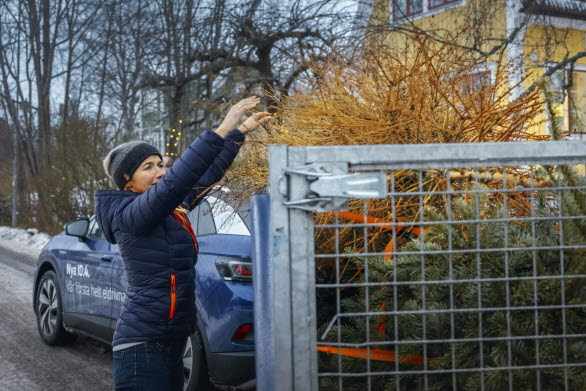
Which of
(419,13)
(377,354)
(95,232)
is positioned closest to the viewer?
(377,354)

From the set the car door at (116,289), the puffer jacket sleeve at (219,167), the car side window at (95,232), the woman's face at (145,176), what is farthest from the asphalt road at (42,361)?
the woman's face at (145,176)

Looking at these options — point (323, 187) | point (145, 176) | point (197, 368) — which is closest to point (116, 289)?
point (197, 368)

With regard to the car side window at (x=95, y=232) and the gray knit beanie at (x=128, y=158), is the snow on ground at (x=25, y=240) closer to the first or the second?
the car side window at (x=95, y=232)

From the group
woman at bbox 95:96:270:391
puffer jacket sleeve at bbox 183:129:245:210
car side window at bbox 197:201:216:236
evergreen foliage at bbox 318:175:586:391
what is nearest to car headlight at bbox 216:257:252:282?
→ car side window at bbox 197:201:216:236

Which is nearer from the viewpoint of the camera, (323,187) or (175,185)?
(323,187)

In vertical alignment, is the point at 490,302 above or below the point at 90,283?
above

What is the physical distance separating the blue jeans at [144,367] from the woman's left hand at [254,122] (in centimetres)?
103

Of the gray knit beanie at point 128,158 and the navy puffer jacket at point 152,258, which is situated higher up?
the gray knit beanie at point 128,158

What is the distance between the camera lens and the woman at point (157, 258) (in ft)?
8.52

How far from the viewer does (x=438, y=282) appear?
5.49 ft

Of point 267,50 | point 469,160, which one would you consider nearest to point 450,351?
point 469,160

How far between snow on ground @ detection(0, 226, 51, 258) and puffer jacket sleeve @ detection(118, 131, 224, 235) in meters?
13.0

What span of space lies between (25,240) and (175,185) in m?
17.7

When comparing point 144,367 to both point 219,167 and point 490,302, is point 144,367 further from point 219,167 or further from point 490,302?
point 490,302
